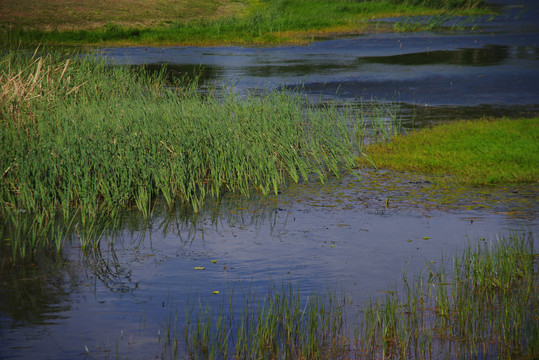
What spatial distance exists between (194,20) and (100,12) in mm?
9789

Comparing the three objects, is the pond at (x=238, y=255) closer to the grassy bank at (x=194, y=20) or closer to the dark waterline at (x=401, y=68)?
the dark waterline at (x=401, y=68)

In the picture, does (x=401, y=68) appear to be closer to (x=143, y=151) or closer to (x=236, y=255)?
(x=143, y=151)

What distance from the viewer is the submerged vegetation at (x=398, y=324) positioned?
14.2ft

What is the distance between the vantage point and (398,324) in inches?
185

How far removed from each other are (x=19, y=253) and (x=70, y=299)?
1471 millimetres

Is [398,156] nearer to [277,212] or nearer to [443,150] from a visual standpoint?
[443,150]

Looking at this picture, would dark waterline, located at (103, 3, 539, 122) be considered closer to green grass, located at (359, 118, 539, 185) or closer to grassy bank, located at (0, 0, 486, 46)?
green grass, located at (359, 118, 539, 185)

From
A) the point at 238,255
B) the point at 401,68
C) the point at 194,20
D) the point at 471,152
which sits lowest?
the point at 238,255

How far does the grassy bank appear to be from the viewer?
3378 centimetres

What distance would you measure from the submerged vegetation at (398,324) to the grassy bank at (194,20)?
2405cm

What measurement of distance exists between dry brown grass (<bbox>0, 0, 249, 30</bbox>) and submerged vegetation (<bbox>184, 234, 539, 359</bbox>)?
36.6 meters

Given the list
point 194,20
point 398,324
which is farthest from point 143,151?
point 194,20

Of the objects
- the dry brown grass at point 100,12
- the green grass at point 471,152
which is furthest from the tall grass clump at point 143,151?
the dry brown grass at point 100,12

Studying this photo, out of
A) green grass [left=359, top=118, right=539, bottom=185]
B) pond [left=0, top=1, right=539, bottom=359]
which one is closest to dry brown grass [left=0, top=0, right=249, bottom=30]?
green grass [left=359, top=118, right=539, bottom=185]
